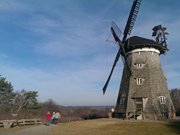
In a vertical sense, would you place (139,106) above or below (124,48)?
below

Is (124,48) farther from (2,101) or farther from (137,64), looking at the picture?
(2,101)

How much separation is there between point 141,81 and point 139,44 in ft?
15.0

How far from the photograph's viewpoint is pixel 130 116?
99.8ft

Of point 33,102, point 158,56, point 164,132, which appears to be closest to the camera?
point 164,132

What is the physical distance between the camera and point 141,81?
1226 inches

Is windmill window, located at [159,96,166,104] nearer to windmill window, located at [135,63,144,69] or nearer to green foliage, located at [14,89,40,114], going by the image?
windmill window, located at [135,63,144,69]

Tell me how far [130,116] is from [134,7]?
13347 mm

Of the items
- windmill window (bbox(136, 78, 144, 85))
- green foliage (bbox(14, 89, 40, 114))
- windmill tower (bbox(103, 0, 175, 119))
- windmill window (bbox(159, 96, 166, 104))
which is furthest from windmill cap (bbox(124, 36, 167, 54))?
green foliage (bbox(14, 89, 40, 114))

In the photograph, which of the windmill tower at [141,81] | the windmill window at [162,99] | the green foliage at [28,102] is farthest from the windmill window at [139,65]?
the green foliage at [28,102]

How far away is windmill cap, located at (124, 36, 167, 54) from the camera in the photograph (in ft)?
103

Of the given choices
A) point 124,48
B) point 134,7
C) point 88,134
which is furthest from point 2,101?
point 88,134

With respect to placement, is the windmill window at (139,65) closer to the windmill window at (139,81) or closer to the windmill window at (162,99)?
the windmill window at (139,81)

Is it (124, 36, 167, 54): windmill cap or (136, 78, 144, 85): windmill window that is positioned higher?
(124, 36, 167, 54): windmill cap

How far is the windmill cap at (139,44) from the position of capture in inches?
1231
